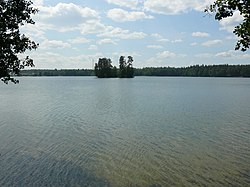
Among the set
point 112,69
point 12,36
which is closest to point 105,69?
point 112,69

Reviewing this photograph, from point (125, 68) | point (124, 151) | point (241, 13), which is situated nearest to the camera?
point (241, 13)

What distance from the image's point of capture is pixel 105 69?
152m

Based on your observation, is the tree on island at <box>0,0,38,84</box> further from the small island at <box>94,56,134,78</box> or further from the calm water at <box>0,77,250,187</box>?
the small island at <box>94,56,134,78</box>

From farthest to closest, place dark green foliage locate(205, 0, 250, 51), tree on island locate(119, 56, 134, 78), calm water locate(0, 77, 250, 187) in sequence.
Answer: tree on island locate(119, 56, 134, 78) < calm water locate(0, 77, 250, 187) < dark green foliage locate(205, 0, 250, 51)

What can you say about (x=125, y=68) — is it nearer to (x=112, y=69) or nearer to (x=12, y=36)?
(x=112, y=69)

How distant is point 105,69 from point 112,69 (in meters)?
3.44

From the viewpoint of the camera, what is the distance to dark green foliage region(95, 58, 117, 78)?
150 m

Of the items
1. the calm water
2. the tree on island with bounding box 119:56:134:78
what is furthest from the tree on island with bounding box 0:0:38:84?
the tree on island with bounding box 119:56:134:78

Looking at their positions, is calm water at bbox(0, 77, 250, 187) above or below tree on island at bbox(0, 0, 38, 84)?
below

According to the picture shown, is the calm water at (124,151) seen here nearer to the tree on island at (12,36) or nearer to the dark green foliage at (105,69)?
the tree on island at (12,36)

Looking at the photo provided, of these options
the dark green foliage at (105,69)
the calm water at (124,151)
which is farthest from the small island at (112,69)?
the calm water at (124,151)

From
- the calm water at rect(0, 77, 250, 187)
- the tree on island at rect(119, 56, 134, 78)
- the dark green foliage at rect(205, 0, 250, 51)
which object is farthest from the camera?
the tree on island at rect(119, 56, 134, 78)

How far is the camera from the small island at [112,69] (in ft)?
474

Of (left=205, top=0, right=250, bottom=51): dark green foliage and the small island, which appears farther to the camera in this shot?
the small island
